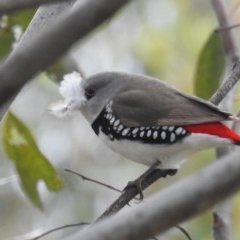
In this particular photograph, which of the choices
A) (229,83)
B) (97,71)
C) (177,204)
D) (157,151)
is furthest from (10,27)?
(97,71)

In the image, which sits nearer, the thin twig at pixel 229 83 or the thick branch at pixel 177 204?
the thick branch at pixel 177 204

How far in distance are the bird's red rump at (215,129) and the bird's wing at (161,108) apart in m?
0.02

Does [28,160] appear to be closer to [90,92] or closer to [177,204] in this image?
[90,92]

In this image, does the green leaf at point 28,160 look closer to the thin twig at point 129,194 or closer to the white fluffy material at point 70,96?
the white fluffy material at point 70,96

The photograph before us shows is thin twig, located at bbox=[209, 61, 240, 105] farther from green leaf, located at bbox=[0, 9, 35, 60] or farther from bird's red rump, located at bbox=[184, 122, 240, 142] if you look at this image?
green leaf, located at bbox=[0, 9, 35, 60]

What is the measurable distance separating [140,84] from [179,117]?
0.99ft

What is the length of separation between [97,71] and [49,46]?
4.62 m

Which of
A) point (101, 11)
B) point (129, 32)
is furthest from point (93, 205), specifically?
point (101, 11)

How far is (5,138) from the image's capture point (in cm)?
296

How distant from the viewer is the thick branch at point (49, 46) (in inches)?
40.4

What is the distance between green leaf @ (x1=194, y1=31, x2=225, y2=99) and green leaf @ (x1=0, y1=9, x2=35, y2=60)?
0.64m

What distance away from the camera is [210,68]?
10.0 ft

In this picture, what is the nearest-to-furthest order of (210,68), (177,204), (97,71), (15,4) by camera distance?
(177,204) < (15,4) < (210,68) < (97,71)

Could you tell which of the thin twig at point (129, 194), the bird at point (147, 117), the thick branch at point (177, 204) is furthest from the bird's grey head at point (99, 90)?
the thick branch at point (177, 204)
